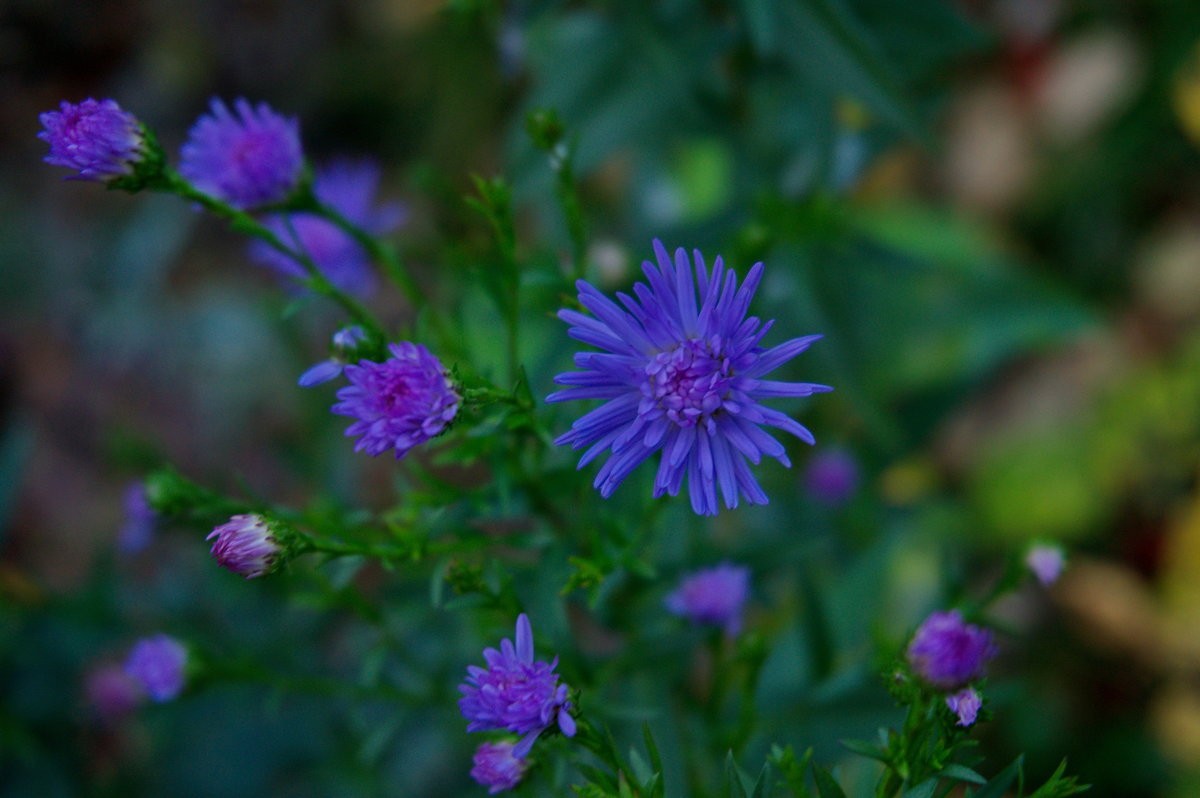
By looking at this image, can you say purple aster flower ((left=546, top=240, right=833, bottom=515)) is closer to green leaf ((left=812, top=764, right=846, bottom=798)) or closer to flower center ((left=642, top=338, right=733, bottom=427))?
flower center ((left=642, top=338, right=733, bottom=427))

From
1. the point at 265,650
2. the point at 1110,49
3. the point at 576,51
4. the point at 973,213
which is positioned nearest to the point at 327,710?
the point at 265,650

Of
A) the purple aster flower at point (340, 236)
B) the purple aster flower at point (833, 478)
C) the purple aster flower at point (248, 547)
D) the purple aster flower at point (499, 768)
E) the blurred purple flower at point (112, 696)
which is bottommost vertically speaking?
the purple aster flower at point (499, 768)

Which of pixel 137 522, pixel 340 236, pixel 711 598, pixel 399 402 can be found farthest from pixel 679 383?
pixel 137 522

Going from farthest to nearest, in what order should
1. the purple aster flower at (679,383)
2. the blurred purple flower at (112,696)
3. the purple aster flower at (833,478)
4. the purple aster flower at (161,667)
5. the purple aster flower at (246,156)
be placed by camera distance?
the purple aster flower at (833,478) < the blurred purple flower at (112,696) < the purple aster flower at (161,667) < the purple aster flower at (246,156) < the purple aster flower at (679,383)

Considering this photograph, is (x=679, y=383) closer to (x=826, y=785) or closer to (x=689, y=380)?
(x=689, y=380)

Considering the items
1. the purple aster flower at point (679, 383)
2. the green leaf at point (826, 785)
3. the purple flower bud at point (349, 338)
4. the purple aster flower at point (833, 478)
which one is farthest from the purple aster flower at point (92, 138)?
the purple aster flower at point (833, 478)

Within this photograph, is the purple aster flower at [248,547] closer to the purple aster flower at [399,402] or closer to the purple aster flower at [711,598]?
the purple aster flower at [399,402]

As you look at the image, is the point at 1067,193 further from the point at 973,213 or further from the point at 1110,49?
the point at 1110,49
